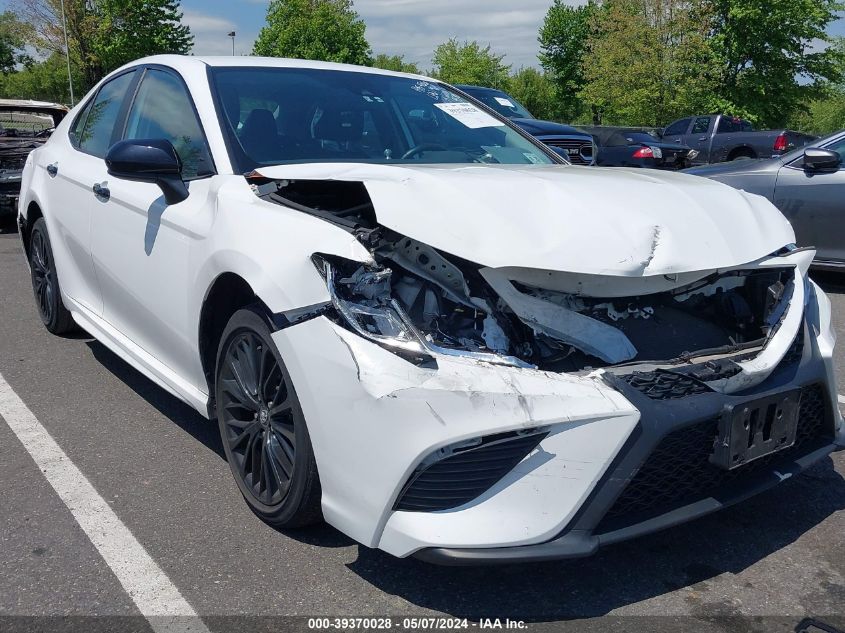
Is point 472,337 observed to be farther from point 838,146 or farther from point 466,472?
point 838,146

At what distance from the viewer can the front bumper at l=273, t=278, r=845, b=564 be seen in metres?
2.21

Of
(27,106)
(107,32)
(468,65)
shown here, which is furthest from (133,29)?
(27,106)

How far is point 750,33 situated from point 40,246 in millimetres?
34337

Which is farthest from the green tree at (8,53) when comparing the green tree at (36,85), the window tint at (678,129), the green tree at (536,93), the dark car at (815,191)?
the dark car at (815,191)

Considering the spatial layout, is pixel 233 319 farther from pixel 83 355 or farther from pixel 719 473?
pixel 83 355

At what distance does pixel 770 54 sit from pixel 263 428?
36566 millimetres

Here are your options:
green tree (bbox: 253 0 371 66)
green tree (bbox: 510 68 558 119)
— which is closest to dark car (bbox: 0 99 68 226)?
green tree (bbox: 253 0 371 66)

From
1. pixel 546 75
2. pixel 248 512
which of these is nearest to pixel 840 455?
pixel 248 512

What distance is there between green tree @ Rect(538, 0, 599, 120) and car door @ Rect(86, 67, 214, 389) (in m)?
60.1

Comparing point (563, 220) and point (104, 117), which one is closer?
point (563, 220)

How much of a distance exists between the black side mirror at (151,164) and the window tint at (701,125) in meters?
20.3

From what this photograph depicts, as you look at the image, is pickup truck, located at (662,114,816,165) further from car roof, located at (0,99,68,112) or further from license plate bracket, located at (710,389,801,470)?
license plate bracket, located at (710,389,801,470)

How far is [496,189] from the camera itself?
106 inches

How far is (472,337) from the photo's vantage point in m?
2.51
